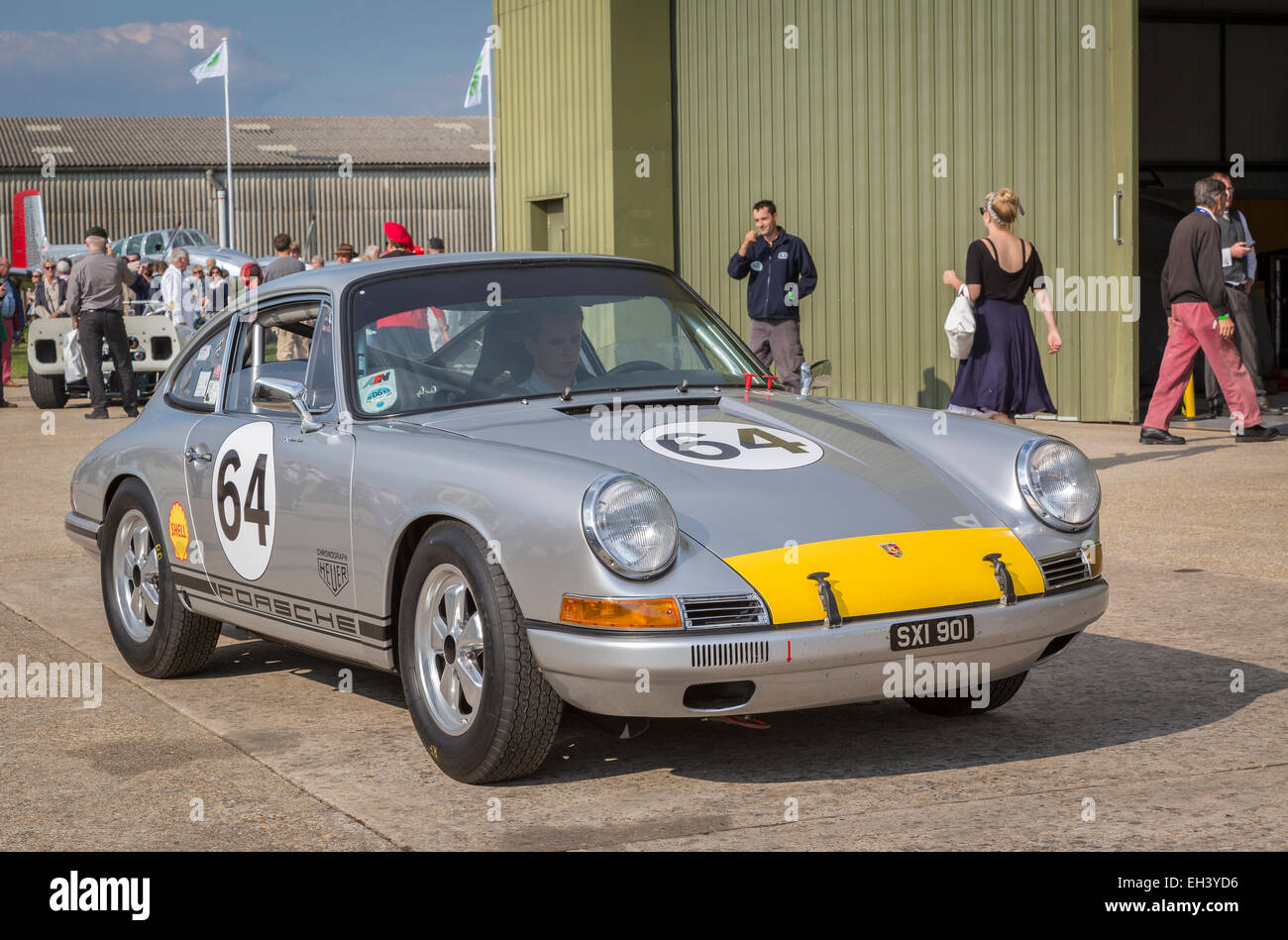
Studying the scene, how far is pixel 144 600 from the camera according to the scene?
5703 mm

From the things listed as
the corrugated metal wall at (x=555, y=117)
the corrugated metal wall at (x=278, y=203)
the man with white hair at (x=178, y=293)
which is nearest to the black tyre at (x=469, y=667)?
the corrugated metal wall at (x=555, y=117)

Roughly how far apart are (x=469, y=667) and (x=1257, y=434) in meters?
9.62

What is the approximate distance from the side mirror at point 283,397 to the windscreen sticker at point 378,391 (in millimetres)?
163

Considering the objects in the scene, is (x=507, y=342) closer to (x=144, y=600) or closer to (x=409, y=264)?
(x=409, y=264)

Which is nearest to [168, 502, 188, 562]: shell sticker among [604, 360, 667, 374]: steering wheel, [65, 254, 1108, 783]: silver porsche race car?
[65, 254, 1108, 783]: silver porsche race car

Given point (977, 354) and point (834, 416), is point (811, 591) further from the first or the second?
point (977, 354)

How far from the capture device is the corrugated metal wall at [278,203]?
54938mm

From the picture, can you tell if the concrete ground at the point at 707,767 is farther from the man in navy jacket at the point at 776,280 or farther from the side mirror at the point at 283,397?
the man in navy jacket at the point at 776,280

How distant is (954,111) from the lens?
1488 centimetres

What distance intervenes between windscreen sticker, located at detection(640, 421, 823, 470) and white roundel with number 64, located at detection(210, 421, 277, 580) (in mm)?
1280

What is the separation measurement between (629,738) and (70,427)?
534 inches
